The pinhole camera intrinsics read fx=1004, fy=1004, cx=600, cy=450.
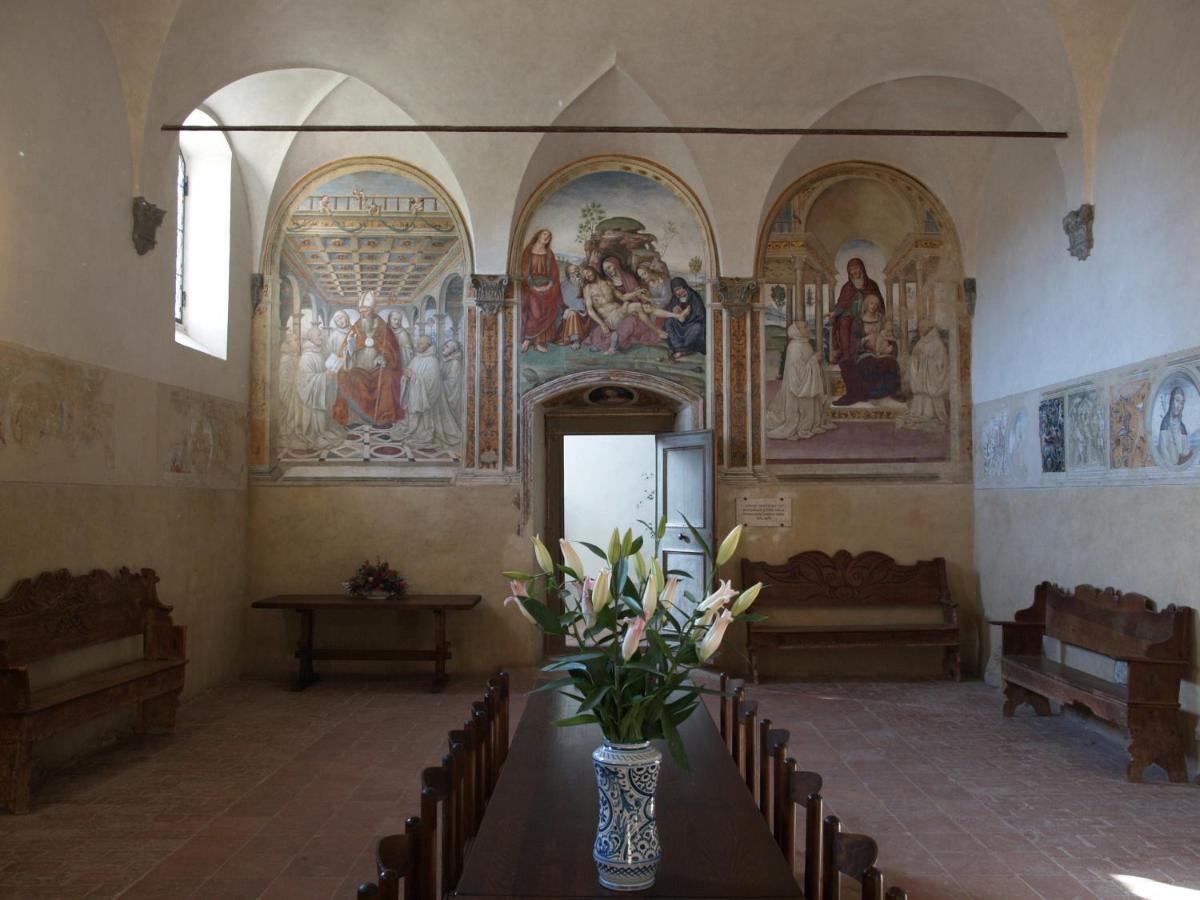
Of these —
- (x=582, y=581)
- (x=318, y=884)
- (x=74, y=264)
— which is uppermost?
(x=74, y=264)

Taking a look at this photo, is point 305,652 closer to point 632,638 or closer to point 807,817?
point 807,817

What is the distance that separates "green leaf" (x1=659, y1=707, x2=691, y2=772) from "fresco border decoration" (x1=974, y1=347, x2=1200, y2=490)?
18.4 ft

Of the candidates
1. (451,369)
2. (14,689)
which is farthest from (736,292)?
(14,689)

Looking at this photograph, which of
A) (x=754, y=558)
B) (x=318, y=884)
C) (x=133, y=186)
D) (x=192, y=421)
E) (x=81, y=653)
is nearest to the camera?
(x=318, y=884)

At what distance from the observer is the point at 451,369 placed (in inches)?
434

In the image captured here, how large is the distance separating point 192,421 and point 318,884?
5594mm

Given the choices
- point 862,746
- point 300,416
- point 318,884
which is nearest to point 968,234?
point 862,746

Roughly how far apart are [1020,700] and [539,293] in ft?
20.6

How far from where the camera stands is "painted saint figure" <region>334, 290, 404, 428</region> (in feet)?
36.0

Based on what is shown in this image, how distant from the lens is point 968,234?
1113cm

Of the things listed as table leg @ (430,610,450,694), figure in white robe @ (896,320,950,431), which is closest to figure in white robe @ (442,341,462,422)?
table leg @ (430,610,450,694)

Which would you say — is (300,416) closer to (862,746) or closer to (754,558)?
(754,558)

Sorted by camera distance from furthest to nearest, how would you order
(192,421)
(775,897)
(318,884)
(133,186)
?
(192,421), (133,186), (318,884), (775,897)

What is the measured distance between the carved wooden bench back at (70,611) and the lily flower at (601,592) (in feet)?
15.5
